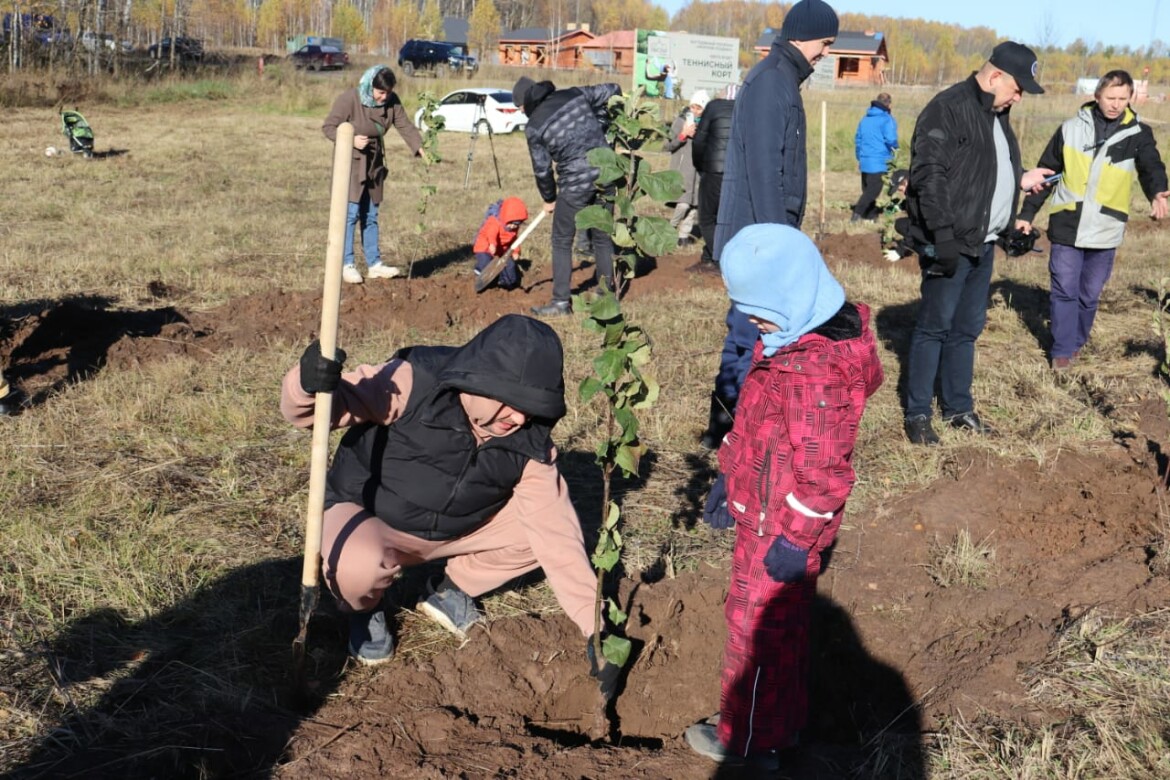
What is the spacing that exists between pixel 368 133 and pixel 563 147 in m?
1.66

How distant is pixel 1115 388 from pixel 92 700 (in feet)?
18.3

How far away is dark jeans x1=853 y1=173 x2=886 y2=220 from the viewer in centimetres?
1269

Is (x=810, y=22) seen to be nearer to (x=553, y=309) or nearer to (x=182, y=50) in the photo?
(x=553, y=309)

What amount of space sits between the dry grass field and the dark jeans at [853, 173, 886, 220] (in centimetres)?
471

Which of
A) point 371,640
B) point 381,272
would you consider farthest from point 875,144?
point 371,640

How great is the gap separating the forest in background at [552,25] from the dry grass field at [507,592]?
33828mm

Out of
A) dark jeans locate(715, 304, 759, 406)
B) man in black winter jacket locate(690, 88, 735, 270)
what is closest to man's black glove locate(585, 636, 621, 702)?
dark jeans locate(715, 304, 759, 406)

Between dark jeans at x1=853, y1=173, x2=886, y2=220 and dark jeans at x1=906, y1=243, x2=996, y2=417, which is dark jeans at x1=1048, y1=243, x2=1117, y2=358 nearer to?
dark jeans at x1=906, y1=243, x2=996, y2=417

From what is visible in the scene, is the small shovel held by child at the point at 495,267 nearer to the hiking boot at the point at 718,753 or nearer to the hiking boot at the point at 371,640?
the hiking boot at the point at 371,640

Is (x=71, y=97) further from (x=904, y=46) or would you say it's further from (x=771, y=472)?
(x=904, y=46)

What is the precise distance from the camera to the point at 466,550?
3266 millimetres

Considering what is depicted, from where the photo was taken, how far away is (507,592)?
11.9 feet

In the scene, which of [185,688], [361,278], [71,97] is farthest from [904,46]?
[185,688]

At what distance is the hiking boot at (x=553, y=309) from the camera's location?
7465 mm
